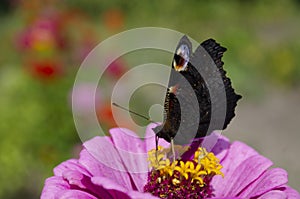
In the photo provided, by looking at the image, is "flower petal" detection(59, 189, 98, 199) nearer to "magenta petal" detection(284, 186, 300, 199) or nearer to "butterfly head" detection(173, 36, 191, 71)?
"butterfly head" detection(173, 36, 191, 71)

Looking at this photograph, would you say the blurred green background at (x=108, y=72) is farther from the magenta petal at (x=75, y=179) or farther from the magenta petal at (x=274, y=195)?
the magenta petal at (x=274, y=195)

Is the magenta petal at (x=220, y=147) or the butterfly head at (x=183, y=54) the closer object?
the butterfly head at (x=183, y=54)

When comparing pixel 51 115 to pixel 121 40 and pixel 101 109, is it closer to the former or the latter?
pixel 101 109

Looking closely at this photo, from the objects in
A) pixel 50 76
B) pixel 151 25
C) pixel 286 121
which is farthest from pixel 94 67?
pixel 151 25

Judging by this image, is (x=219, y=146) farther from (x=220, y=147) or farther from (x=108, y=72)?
(x=108, y=72)

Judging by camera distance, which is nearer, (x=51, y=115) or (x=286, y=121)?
(x=51, y=115)

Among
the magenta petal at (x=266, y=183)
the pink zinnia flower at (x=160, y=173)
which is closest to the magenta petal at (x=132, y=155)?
the pink zinnia flower at (x=160, y=173)
